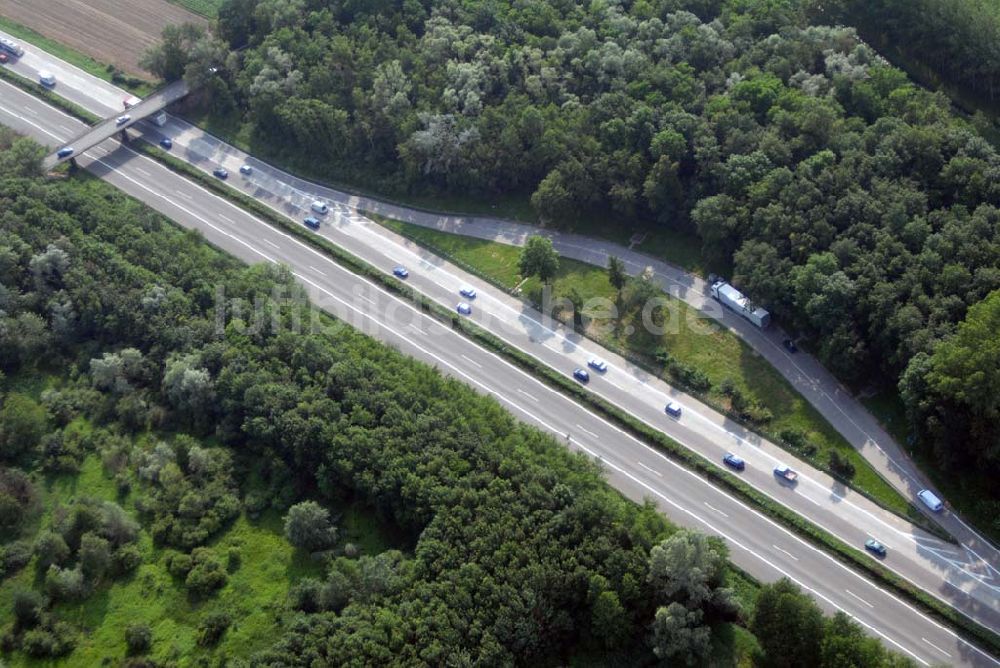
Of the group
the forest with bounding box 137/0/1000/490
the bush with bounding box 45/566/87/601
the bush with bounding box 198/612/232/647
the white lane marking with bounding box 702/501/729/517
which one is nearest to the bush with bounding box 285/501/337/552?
the bush with bounding box 198/612/232/647

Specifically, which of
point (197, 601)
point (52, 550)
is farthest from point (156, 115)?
point (197, 601)

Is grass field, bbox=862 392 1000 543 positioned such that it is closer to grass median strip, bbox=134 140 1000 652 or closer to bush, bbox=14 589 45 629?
grass median strip, bbox=134 140 1000 652

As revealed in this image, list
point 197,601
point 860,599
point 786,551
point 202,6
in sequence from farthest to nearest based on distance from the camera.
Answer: point 202,6, point 197,601, point 786,551, point 860,599

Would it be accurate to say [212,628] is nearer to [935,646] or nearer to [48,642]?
[48,642]

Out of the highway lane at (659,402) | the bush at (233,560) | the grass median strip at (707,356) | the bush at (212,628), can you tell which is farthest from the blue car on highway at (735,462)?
the bush at (212,628)

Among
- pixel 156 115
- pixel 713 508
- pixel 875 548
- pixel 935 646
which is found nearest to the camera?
pixel 935 646

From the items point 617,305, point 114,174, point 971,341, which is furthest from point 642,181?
point 114,174
